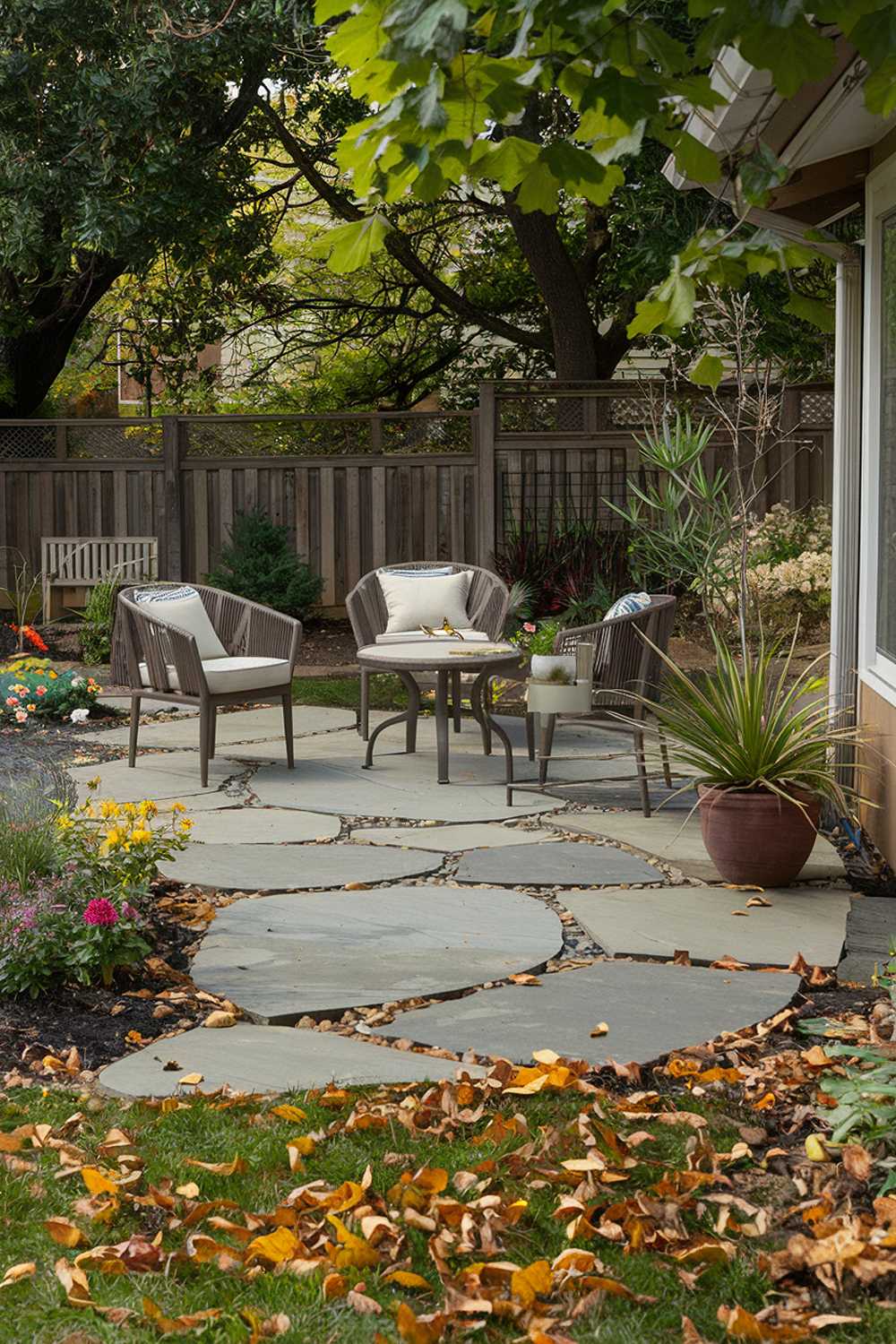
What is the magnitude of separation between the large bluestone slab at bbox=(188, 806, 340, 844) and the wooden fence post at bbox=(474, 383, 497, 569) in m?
6.25

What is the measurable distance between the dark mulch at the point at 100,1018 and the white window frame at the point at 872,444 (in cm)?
269

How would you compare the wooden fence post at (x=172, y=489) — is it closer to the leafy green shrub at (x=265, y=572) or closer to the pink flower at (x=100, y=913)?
the leafy green shrub at (x=265, y=572)

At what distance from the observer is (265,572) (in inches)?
478

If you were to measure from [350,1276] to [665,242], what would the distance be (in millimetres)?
9140

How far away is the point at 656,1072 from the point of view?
3338 millimetres

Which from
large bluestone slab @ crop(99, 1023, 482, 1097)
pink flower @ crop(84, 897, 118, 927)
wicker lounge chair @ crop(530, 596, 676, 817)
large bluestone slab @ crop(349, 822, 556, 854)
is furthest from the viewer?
wicker lounge chair @ crop(530, 596, 676, 817)

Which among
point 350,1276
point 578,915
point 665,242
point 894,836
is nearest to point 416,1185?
point 350,1276

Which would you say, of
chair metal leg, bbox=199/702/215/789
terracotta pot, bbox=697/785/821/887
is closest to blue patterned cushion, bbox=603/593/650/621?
chair metal leg, bbox=199/702/215/789

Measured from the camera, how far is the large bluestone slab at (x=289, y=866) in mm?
5020

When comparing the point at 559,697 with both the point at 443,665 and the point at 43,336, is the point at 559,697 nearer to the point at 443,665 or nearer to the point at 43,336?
the point at 443,665

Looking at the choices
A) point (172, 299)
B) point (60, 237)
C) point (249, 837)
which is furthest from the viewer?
point (172, 299)

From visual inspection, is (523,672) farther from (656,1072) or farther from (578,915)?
(656,1072)

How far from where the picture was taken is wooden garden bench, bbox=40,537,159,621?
41.1 ft

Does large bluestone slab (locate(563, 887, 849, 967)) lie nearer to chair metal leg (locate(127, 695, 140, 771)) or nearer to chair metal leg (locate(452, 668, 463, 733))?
chair metal leg (locate(127, 695, 140, 771))
